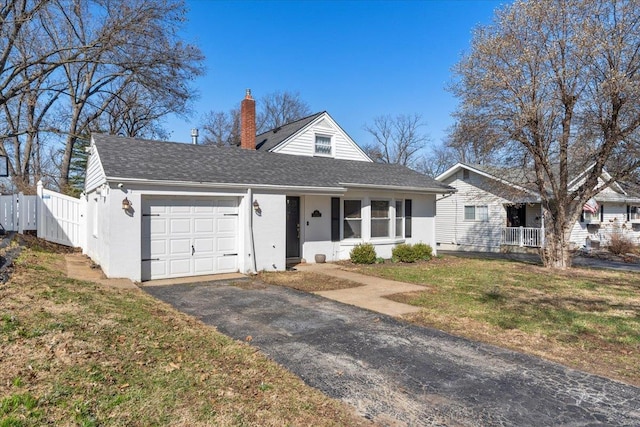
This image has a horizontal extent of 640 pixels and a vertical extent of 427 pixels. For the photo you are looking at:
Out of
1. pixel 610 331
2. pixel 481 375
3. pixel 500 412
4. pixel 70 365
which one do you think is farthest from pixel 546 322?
pixel 70 365

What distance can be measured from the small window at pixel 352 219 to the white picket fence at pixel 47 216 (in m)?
9.23

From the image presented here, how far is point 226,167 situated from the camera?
40.0 feet

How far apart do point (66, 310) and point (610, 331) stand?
26.7 ft

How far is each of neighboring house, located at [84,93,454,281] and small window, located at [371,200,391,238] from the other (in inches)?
1.5

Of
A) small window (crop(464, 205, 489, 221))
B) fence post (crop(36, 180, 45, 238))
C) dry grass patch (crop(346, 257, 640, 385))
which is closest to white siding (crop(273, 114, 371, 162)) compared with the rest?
small window (crop(464, 205, 489, 221))

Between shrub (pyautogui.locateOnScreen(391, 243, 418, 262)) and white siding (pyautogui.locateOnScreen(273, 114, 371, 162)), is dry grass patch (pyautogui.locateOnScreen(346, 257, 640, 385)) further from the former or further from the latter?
white siding (pyautogui.locateOnScreen(273, 114, 371, 162))

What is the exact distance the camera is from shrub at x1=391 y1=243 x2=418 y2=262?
1495 cm

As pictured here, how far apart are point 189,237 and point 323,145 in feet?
34.6

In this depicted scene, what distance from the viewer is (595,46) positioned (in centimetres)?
1180

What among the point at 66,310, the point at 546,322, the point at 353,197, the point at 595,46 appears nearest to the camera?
the point at 66,310

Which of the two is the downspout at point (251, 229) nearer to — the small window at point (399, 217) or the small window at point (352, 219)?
the small window at point (352, 219)

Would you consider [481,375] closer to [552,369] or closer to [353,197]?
[552,369]

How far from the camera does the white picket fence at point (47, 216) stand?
14152 millimetres

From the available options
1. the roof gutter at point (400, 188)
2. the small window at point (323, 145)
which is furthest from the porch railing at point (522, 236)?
the small window at point (323, 145)
